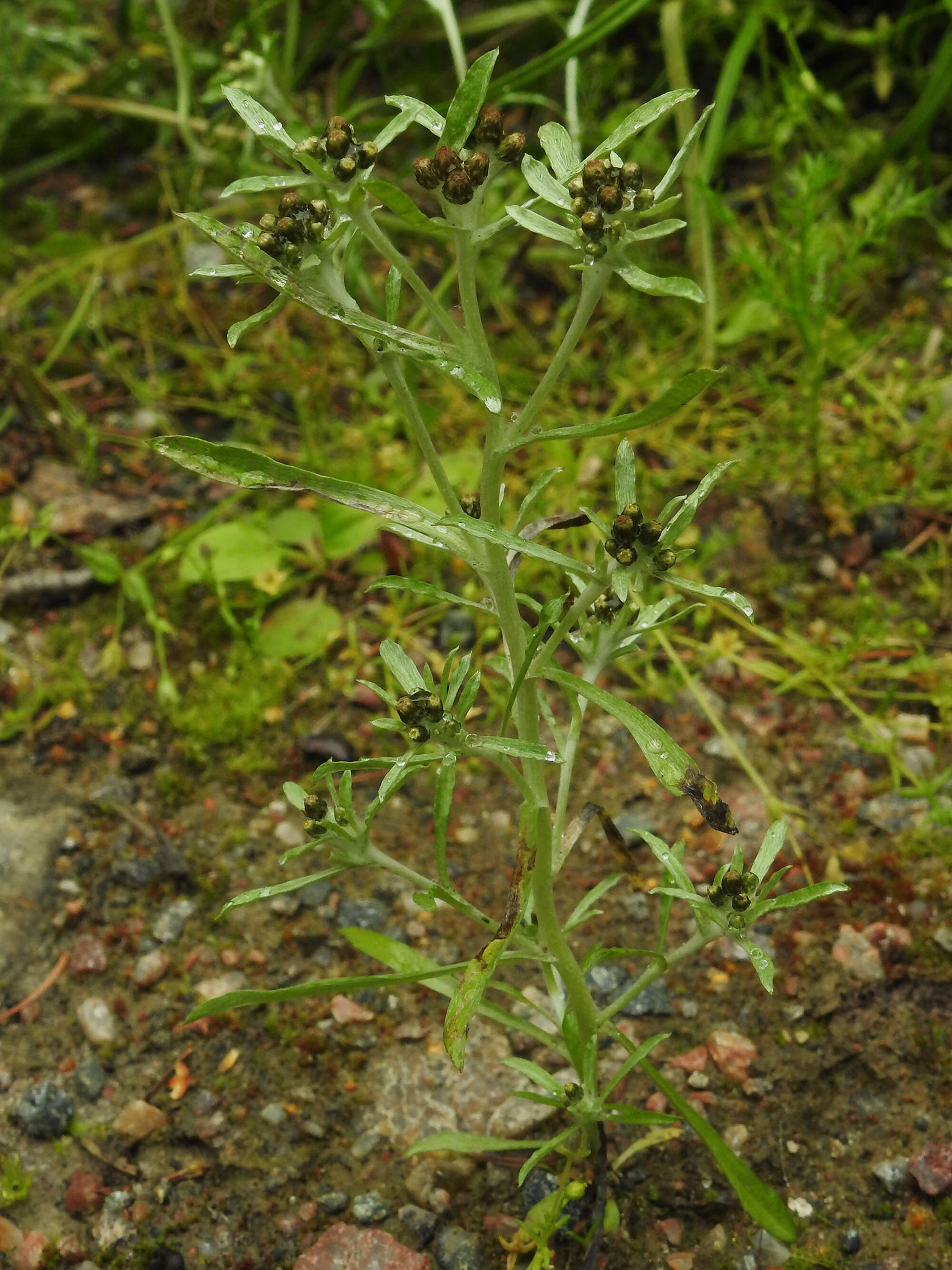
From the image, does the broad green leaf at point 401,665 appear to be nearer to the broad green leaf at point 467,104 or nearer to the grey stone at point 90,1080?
the broad green leaf at point 467,104

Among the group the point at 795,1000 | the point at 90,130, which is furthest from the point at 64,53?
the point at 795,1000

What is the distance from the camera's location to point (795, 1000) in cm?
213

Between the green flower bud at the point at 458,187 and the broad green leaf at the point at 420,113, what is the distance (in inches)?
2.8

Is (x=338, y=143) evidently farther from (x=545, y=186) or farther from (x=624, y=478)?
(x=624, y=478)

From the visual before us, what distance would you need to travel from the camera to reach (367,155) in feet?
3.94

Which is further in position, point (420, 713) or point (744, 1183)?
point (744, 1183)

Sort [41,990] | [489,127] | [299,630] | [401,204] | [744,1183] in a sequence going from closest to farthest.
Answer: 1. [401,204]
2. [489,127]
3. [744,1183]
4. [41,990]
5. [299,630]

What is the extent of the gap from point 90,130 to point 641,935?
11.9 ft

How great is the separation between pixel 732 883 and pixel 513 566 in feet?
1.82

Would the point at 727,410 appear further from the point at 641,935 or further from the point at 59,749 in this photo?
the point at 59,749

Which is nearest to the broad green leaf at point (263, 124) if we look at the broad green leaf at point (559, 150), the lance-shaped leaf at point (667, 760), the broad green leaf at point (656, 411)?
the broad green leaf at point (559, 150)

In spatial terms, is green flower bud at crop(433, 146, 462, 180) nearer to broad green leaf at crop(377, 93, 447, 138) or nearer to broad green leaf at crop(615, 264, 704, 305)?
broad green leaf at crop(377, 93, 447, 138)

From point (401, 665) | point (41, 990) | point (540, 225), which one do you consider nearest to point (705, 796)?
point (401, 665)

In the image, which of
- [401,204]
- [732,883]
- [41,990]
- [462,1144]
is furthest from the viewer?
[41,990]
